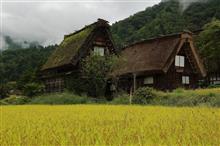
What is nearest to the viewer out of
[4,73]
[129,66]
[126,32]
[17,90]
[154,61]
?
[154,61]

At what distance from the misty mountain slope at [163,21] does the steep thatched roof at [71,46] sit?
1129 cm

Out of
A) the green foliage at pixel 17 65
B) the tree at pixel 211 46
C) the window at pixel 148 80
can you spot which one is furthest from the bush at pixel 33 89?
the tree at pixel 211 46

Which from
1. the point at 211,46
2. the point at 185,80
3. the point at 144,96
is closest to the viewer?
the point at 144,96

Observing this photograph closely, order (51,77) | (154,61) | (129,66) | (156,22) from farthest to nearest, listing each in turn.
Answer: (156,22) → (51,77) → (129,66) → (154,61)

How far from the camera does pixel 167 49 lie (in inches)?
942

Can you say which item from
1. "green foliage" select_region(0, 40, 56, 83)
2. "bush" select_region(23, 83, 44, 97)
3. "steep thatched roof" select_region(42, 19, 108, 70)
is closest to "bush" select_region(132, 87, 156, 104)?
"steep thatched roof" select_region(42, 19, 108, 70)

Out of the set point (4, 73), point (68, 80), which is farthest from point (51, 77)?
point (4, 73)

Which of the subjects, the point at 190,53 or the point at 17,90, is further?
the point at 17,90

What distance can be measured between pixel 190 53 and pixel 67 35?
11.7 meters

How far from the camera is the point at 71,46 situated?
26.4m

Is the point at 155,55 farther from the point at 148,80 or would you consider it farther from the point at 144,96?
the point at 144,96

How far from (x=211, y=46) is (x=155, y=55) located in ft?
35.1

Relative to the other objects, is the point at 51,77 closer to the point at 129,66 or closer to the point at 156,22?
the point at 129,66

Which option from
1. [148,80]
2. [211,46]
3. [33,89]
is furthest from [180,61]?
[33,89]
